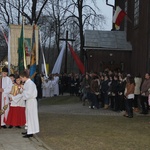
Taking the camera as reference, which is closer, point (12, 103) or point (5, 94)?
point (12, 103)

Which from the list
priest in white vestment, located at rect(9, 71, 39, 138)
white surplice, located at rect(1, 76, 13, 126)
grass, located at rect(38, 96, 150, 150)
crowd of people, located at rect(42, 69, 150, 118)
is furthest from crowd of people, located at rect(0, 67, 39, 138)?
crowd of people, located at rect(42, 69, 150, 118)

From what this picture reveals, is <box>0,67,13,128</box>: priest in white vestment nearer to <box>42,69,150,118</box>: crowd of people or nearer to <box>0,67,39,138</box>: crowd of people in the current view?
<box>0,67,39,138</box>: crowd of people

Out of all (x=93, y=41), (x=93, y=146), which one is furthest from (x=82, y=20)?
(x=93, y=146)

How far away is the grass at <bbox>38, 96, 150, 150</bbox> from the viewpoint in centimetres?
965

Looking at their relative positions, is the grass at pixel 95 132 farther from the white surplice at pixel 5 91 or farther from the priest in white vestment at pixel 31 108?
the white surplice at pixel 5 91

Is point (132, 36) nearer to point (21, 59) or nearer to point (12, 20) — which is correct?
point (21, 59)

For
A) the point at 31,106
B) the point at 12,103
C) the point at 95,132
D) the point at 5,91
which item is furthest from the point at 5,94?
the point at 95,132

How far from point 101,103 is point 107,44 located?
770cm

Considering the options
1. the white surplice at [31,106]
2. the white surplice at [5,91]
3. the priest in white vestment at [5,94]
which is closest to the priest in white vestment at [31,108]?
the white surplice at [31,106]

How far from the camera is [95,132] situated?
11609mm

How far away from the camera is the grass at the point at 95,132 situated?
9.65 meters

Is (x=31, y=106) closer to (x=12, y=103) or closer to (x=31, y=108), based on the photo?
(x=31, y=108)

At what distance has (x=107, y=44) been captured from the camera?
26.5 meters

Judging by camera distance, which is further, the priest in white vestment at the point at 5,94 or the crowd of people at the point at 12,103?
the priest in white vestment at the point at 5,94
